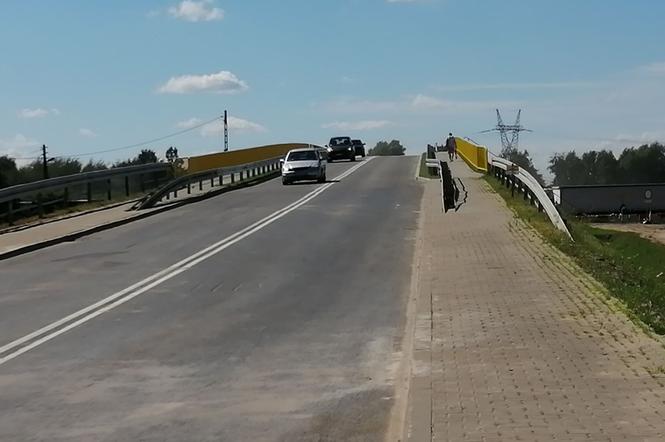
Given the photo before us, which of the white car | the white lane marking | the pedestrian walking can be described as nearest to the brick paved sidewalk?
the white lane marking

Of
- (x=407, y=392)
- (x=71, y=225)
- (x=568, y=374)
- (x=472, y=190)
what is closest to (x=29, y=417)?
(x=407, y=392)

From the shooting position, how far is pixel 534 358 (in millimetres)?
9758

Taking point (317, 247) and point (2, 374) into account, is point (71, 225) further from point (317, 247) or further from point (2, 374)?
point (2, 374)

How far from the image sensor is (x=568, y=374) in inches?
355

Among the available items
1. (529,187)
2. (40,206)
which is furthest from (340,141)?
(529,187)

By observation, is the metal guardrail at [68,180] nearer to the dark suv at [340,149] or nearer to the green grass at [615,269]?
the green grass at [615,269]

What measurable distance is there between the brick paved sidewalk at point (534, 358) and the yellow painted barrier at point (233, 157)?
29.6 m

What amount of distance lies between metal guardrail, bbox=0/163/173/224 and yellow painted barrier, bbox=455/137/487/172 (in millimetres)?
13791

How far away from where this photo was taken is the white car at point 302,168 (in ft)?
154

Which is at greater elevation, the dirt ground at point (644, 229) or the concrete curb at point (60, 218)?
the concrete curb at point (60, 218)

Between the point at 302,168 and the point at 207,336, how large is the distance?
3490 cm

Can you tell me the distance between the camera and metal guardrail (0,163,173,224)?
98.6 ft

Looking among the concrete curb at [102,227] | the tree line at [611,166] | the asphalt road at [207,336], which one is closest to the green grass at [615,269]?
the asphalt road at [207,336]

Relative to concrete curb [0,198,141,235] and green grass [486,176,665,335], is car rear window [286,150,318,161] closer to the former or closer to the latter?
concrete curb [0,198,141,235]
